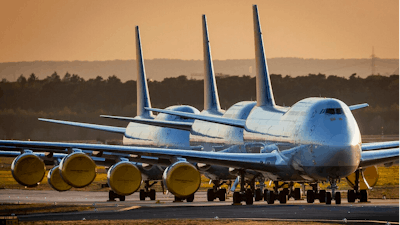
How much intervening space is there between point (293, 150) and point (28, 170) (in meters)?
13.0

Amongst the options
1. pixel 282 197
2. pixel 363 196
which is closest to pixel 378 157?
pixel 363 196

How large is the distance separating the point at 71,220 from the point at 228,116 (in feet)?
56.5

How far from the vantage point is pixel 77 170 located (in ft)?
118

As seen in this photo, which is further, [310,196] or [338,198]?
[310,196]

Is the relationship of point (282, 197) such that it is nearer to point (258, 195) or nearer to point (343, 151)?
point (258, 195)

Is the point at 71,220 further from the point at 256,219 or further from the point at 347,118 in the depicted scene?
the point at 347,118

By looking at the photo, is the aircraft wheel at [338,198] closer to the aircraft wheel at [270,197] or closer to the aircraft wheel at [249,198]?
the aircraft wheel at [270,197]

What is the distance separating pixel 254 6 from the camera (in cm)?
4619

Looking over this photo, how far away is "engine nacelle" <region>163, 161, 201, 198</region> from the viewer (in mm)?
33812

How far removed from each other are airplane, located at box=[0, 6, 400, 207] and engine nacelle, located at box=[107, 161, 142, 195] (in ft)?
2.50

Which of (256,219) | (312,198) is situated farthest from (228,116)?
(256,219)

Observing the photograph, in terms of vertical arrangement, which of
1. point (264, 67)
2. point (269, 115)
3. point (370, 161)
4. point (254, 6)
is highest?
point (254, 6)

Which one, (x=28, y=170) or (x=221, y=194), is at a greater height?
(x=28, y=170)

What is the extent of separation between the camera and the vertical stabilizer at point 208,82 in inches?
2031
